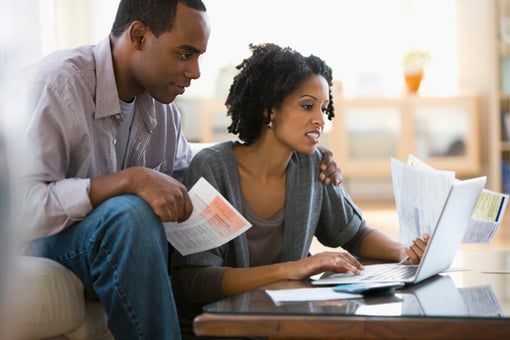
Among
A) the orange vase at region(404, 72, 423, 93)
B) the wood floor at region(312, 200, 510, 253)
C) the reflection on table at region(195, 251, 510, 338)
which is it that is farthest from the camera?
the orange vase at region(404, 72, 423, 93)

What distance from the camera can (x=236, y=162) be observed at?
7.05 feet

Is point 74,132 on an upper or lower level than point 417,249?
upper

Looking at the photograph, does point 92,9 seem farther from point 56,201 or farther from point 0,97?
point 0,97

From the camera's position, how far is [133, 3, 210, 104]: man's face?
2.08 meters

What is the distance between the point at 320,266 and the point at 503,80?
470 centimetres

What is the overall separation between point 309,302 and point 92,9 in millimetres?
5005

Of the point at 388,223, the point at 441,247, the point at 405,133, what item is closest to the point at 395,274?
the point at 441,247

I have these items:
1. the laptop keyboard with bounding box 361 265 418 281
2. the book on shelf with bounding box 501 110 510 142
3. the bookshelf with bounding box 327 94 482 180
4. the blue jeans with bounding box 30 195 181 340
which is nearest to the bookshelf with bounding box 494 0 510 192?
the book on shelf with bounding box 501 110 510 142

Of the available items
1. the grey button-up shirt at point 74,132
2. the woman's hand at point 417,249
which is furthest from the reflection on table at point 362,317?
the grey button-up shirt at point 74,132

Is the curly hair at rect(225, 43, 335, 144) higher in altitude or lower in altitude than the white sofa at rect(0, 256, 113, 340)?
higher

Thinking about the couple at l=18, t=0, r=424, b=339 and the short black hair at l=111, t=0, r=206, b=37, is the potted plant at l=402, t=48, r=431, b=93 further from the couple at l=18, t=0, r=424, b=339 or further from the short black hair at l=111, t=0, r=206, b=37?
the short black hair at l=111, t=0, r=206, b=37

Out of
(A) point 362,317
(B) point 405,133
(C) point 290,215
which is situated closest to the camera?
(A) point 362,317

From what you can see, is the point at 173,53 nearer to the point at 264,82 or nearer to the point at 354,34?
the point at 264,82

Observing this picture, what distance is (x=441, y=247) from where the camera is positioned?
1.67m
